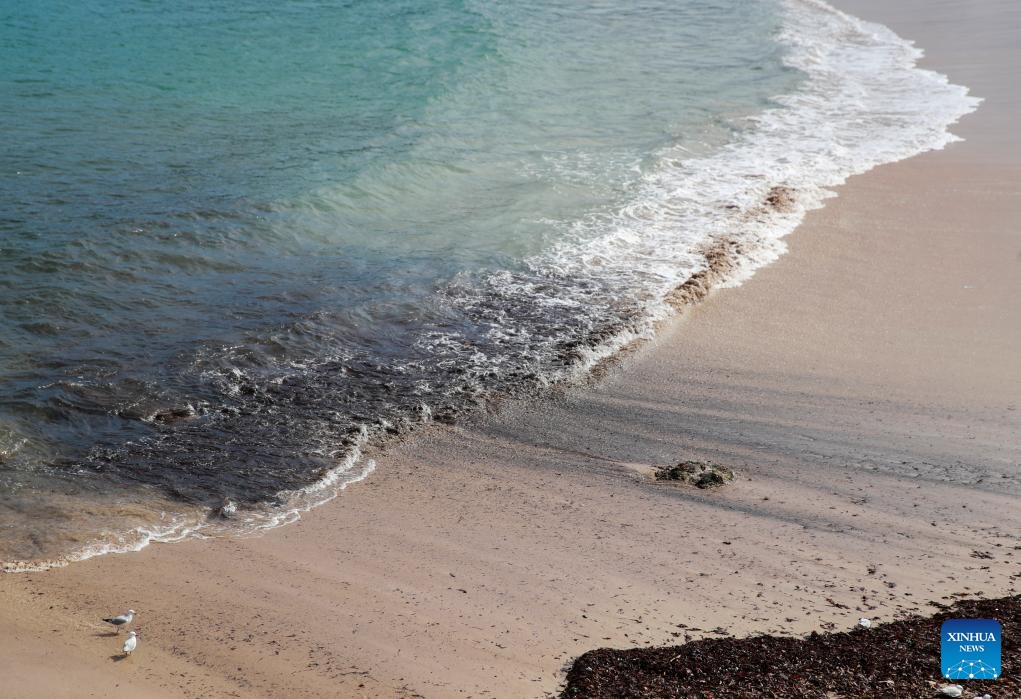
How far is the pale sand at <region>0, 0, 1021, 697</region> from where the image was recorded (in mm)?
4648

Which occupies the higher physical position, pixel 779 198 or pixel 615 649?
pixel 779 198

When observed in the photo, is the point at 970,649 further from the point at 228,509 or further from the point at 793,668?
the point at 228,509

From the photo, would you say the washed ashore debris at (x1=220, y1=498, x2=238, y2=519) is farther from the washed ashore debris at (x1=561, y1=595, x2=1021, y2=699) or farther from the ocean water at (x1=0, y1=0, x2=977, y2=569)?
the washed ashore debris at (x1=561, y1=595, x2=1021, y2=699)

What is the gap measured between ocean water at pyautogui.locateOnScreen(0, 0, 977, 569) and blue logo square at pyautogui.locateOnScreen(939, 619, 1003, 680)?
12.2 ft

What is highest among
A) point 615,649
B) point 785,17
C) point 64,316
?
point 785,17

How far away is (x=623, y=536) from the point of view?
5730mm

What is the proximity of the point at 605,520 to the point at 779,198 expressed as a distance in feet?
22.9

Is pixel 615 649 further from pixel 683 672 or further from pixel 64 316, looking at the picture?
pixel 64 316

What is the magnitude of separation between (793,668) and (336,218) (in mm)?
8081

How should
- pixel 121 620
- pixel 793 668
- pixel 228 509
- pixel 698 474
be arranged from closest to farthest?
pixel 793 668, pixel 121 620, pixel 228 509, pixel 698 474

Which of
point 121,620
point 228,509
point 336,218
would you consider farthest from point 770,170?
point 121,620

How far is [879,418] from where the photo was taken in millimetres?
7227

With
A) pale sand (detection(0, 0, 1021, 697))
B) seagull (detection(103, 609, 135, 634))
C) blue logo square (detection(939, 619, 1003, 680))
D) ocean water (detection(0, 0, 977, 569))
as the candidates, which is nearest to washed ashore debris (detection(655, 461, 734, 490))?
pale sand (detection(0, 0, 1021, 697))

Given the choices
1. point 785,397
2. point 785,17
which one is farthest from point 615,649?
point 785,17
